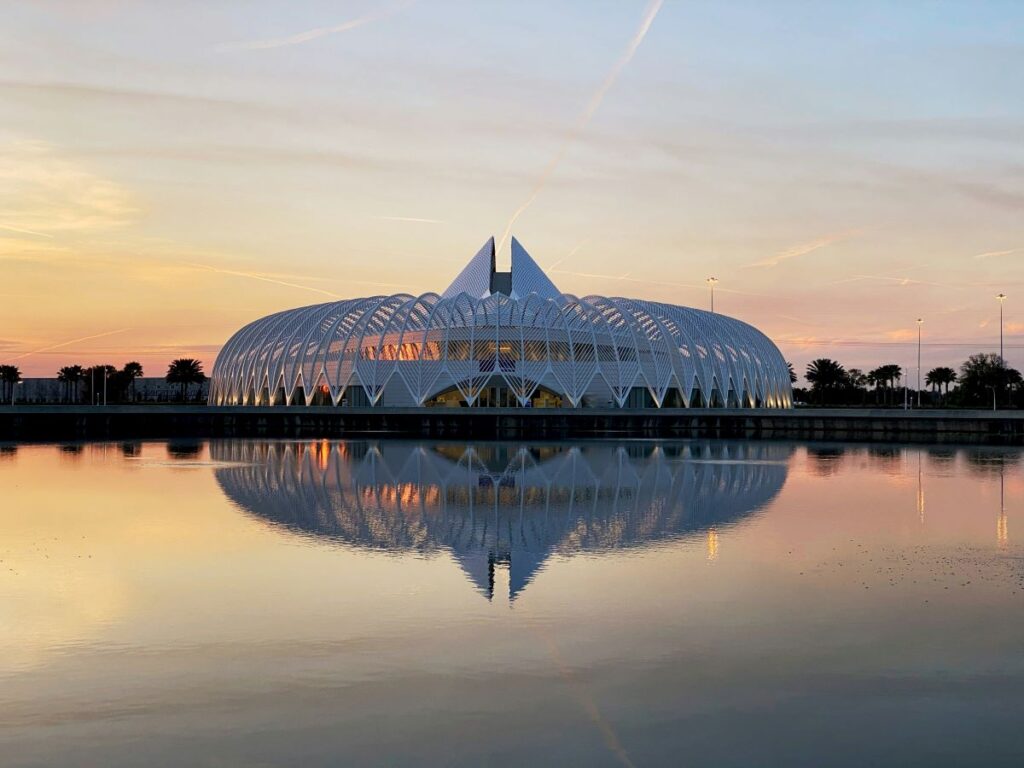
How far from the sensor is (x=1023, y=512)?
28109 millimetres

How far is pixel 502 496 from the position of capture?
30.7m

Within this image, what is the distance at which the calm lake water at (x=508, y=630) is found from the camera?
33.7 ft

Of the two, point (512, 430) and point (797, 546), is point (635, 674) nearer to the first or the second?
point (797, 546)

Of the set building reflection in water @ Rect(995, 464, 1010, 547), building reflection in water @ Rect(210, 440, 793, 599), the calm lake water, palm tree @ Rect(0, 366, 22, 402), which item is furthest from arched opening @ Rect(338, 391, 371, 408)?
palm tree @ Rect(0, 366, 22, 402)

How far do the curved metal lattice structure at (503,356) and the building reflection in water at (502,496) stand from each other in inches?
1516

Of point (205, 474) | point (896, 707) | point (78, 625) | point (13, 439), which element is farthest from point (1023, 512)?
point (13, 439)

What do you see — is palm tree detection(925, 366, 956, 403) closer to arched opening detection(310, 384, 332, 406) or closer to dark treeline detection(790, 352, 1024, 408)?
dark treeline detection(790, 352, 1024, 408)

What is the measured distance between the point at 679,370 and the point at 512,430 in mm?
22718

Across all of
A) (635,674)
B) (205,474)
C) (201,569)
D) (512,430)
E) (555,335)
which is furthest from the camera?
(555,335)

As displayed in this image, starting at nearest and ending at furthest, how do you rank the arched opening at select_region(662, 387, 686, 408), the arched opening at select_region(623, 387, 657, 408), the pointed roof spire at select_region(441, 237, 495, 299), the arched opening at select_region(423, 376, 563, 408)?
the arched opening at select_region(423, 376, 563, 408), the arched opening at select_region(623, 387, 657, 408), the arched opening at select_region(662, 387, 686, 408), the pointed roof spire at select_region(441, 237, 495, 299)

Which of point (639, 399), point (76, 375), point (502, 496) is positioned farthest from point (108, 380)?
point (502, 496)

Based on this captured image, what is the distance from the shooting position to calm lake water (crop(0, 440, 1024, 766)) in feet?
33.7

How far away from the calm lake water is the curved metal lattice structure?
200 feet

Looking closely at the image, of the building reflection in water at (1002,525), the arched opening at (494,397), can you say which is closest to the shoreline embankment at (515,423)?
the arched opening at (494,397)
